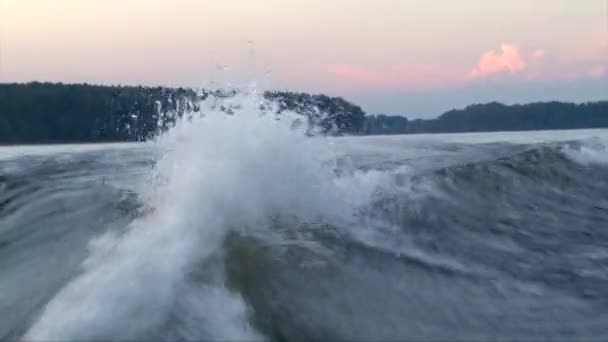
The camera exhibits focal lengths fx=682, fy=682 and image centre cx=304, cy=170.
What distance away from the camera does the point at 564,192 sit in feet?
37.7

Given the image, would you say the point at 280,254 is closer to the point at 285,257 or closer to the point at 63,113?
the point at 285,257

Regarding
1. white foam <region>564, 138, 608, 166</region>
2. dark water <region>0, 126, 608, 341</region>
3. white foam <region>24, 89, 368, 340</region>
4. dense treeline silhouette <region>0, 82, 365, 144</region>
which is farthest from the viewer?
dense treeline silhouette <region>0, 82, 365, 144</region>

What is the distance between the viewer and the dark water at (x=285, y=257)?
4.26m

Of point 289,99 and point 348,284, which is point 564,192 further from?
point 348,284

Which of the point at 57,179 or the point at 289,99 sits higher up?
the point at 289,99

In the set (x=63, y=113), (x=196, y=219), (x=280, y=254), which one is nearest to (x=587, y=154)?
(x=280, y=254)

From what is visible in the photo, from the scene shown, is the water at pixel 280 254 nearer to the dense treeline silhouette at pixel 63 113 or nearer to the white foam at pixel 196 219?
the white foam at pixel 196 219

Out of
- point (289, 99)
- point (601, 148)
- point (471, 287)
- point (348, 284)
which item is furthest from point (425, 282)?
point (601, 148)

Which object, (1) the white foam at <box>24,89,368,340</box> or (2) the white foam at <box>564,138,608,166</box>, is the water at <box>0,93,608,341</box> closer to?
(1) the white foam at <box>24,89,368,340</box>

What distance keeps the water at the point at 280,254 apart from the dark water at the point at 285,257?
0.06 feet

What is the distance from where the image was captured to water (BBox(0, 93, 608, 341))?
428 centimetres

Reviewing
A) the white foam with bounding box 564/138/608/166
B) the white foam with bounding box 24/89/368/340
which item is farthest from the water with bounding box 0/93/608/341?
the white foam with bounding box 564/138/608/166

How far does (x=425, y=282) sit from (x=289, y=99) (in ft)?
17.0

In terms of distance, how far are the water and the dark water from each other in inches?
0.7
